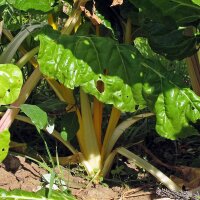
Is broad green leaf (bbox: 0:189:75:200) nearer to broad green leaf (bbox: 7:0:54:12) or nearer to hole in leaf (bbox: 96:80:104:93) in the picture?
hole in leaf (bbox: 96:80:104:93)

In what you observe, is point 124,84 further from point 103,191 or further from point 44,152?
point 44,152

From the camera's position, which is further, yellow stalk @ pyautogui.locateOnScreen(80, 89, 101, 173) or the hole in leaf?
yellow stalk @ pyautogui.locateOnScreen(80, 89, 101, 173)

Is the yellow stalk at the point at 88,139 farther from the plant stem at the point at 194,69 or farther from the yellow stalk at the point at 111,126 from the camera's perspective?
the plant stem at the point at 194,69

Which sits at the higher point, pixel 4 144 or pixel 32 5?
pixel 32 5

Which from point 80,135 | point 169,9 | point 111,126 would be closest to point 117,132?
point 111,126

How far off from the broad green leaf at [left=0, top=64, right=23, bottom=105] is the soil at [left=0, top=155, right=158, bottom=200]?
1.47 ft

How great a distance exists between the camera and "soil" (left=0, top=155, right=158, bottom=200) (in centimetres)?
199

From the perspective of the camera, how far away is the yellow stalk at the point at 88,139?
2041 millimetres

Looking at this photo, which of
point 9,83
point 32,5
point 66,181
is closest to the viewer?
point 9,83

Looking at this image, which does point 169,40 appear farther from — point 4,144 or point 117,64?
point 4,144

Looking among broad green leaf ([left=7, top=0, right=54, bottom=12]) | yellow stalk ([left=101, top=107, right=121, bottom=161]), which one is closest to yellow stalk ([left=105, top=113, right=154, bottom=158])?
yellow stalk ([left=101, top=107, right=121, bottom=161])

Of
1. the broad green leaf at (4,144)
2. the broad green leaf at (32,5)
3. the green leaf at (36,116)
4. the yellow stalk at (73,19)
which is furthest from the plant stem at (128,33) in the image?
the broad green leaf at (4,144)

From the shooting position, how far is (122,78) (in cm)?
179

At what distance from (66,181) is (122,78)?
0.48 metres
